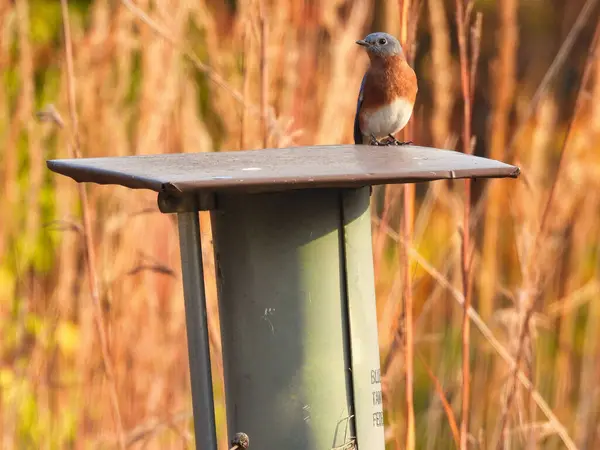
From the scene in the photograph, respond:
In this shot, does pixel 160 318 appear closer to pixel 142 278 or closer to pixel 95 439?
pixel 142 278

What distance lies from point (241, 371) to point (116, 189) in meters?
1.07

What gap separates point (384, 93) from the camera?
1888 mm

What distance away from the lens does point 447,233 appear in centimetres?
279

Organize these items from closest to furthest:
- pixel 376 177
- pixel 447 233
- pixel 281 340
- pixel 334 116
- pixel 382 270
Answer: pixel 376 177 → pixel 281 340 → pixel 334 116 → pixel 382 270 → pixel 447 233

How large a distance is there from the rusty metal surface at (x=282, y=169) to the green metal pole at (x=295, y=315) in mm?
58

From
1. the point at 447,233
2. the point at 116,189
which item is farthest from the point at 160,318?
the point at 447,233

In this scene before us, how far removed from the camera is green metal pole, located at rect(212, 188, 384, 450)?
1.19 meters

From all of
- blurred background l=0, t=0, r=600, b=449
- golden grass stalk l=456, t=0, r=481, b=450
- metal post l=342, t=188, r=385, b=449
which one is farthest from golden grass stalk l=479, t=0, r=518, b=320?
metal post l=342, t=188, r=385, b=449

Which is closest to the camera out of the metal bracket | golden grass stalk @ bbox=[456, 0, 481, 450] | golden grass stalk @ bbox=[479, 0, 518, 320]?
the metal bracket

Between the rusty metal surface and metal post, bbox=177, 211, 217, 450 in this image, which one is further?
metal post, bbox=177, 211, 217, 450

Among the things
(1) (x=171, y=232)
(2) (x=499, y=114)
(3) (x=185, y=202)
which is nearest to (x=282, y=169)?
(3) (x=185, y=202)

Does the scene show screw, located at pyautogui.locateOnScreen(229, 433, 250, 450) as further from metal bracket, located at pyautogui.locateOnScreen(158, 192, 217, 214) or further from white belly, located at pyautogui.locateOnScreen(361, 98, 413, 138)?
white belly, located at pyautogui.locateOnScreen(361, 98, 413, 138)

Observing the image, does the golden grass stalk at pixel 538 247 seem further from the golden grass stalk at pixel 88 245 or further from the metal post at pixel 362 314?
the golden grass stalk at pixel 88 245

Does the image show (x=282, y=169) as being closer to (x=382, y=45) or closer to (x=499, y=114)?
(x=382, y=45)
